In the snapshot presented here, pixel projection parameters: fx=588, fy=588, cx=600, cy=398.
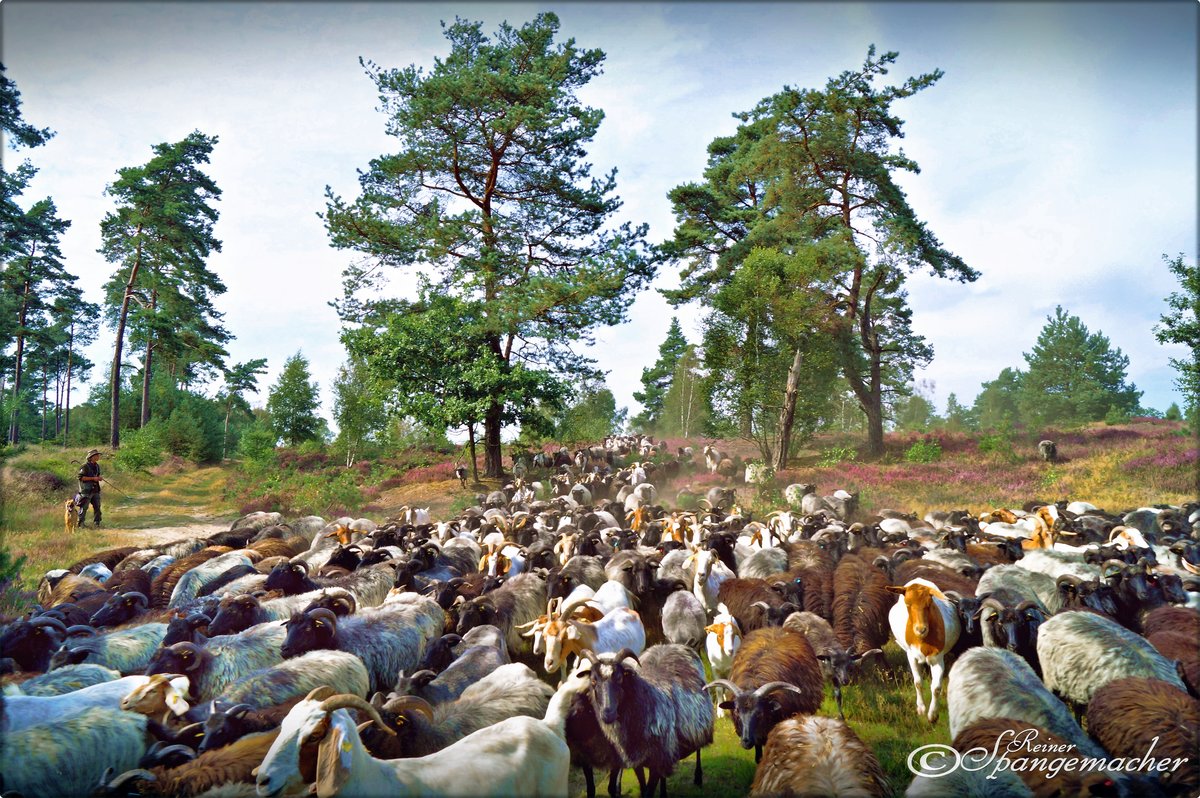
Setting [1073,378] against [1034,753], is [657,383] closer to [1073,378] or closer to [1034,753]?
[1073,378]

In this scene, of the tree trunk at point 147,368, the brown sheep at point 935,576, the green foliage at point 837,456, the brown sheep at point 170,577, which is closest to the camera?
the brown sheep at point 935,576

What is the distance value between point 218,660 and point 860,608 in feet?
28.1

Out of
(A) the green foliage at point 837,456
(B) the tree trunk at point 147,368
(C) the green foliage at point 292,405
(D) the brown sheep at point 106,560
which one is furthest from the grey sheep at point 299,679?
(C) the green foliage at point 292,405

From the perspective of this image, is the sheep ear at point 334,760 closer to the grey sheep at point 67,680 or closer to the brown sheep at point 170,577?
the grey sheep at point 67,680

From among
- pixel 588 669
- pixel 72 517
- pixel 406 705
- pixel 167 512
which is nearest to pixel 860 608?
pixel 588 669

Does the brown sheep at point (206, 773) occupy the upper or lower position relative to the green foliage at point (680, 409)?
lower

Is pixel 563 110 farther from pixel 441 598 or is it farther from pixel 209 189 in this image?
pixel 441 598

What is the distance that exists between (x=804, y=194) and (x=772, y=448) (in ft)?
42.0

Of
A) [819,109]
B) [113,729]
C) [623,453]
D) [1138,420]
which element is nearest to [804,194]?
[819,109]

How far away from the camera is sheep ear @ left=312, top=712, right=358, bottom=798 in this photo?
3.77 m

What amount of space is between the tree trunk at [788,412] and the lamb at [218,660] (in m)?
23.9

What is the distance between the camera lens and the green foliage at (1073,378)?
44.3 meters

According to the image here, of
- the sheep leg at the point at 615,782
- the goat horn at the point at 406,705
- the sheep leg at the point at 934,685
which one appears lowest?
the sheep leg at the point at 615,782

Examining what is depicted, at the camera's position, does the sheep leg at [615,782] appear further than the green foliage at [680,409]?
No
